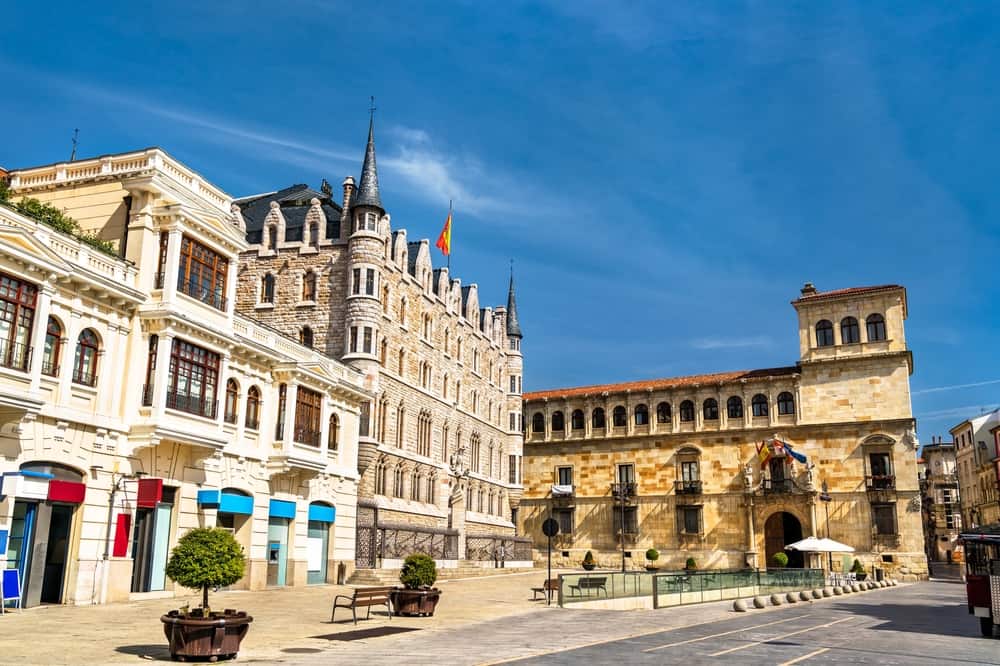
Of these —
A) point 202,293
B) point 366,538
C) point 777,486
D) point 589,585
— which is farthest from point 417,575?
point 777,486

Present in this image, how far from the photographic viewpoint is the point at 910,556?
5506 centimetres

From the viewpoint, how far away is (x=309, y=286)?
150 feet

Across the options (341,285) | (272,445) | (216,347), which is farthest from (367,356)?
(216,347)

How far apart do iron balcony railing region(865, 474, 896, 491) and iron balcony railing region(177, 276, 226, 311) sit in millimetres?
45273

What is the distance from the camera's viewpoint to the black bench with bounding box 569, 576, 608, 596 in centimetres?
2756

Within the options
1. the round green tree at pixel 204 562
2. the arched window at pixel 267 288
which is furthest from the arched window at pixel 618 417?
the round green tree at pixel 204 562

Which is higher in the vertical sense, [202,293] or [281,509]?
[202,293]

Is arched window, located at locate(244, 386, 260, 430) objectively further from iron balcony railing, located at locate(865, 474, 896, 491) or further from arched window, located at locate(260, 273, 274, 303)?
iron balcony railing, located at locate(865, 474, 896, 491)

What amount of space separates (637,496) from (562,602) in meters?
38.3

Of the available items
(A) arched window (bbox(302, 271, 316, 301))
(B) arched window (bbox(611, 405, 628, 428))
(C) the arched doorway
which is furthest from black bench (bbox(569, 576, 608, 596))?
(B) arched window (bbox(611, 405, 628, 428))

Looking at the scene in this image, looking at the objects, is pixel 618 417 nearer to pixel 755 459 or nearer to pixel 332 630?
pixel 755 459

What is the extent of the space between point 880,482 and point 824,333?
10.9 meters

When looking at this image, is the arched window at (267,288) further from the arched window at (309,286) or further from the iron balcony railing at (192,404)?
the iron balcony railing at (192,404)

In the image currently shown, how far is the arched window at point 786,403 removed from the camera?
61.2 metres
